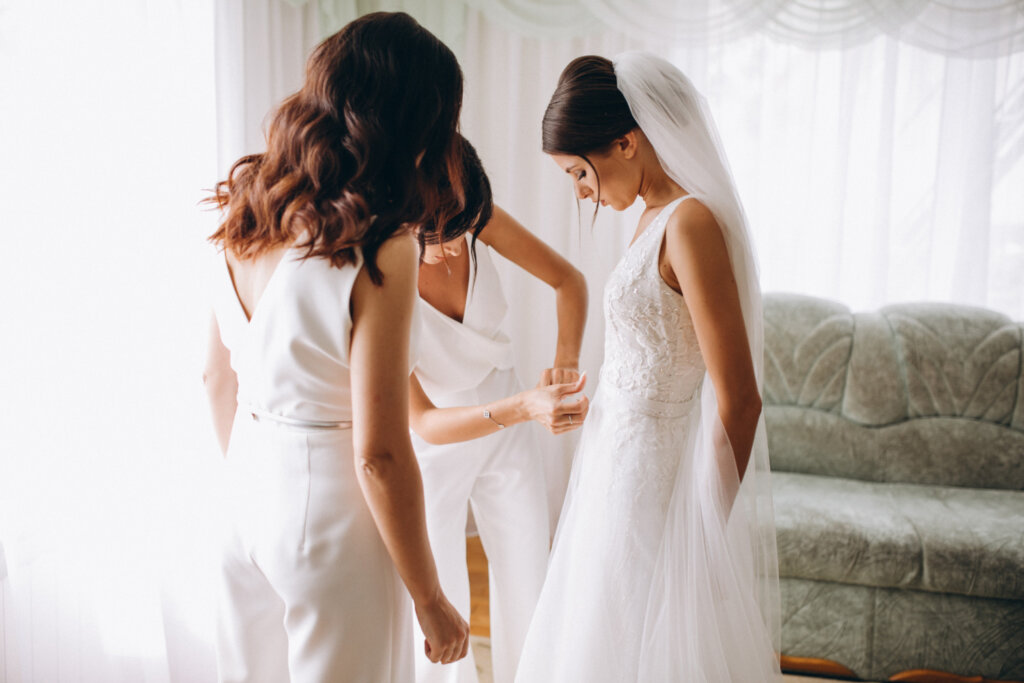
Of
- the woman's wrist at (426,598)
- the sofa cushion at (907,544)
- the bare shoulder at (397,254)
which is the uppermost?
the bare shoulder at (397,254)

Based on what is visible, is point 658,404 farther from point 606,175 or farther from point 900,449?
point 900,449

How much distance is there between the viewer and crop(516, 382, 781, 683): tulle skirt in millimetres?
1298

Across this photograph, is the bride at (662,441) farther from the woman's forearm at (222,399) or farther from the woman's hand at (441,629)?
the woman's forearm at (222,399)

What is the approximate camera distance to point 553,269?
5.76 feet

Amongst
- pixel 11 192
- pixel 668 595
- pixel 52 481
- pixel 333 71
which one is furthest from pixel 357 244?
pixel 52 481

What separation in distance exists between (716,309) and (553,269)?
2.12 feet

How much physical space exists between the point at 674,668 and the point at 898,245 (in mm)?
2402

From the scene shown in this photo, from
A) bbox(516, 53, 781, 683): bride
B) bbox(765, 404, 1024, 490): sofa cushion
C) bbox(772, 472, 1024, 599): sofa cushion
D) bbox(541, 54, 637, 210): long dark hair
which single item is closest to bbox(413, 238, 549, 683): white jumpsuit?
bbox(516, 53, 781, 683): bride

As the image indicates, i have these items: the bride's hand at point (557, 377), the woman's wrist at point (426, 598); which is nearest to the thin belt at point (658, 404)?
the bride's hand at point (557, 377)

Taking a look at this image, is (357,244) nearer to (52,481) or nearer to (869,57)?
(52,481)

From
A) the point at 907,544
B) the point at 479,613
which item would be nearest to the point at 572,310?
the point at 907,544

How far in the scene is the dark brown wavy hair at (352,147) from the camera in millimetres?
854

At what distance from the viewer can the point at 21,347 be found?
5.24ft

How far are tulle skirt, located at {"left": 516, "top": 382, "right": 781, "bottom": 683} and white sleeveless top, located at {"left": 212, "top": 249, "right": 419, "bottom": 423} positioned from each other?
63 cm
